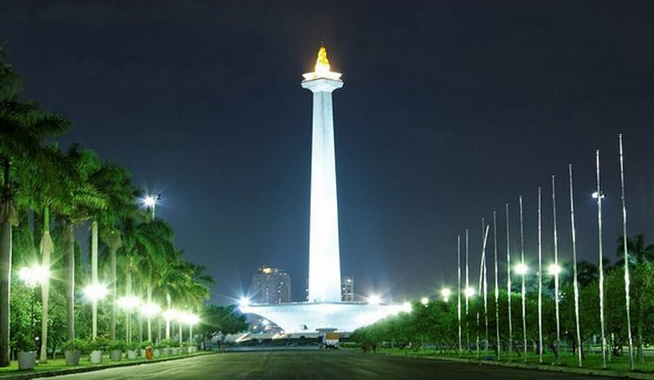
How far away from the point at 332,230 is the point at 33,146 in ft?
412

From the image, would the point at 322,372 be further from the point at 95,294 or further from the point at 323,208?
the point at 323,208

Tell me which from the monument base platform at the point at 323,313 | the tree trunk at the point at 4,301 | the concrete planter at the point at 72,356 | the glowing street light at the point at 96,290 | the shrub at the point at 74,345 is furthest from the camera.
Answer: the monument base platform at the point at 323,313

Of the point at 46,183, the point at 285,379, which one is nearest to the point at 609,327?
the point at 285,379

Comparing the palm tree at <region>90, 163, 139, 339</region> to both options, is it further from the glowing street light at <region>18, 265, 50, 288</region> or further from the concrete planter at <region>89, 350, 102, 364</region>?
the concrete planter at <region>89, 350, 102, 364</region>

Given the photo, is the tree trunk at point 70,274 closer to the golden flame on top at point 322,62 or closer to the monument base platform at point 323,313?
the monument base platform at point 323,313

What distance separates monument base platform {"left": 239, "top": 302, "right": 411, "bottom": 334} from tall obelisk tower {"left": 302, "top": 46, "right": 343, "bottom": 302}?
13.1ft

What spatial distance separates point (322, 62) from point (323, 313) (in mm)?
47791

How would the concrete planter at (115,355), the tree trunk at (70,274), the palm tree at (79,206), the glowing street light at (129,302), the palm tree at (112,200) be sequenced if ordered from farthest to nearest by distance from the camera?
the glowing street light at (129,302), the concrete planter at (115,355), the palm tree at (112,200), the tree trunk at (70,274), the palm tree at (79,206)

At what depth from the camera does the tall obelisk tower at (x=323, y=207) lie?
171 meters

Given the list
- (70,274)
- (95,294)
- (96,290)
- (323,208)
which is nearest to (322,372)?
(70,274)

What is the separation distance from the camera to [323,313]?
184 metres

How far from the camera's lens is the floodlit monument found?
17112 centimetres

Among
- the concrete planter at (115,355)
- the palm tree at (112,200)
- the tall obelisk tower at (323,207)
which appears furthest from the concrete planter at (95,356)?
the tall obelisk tower at (323,207)

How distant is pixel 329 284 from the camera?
575ft
